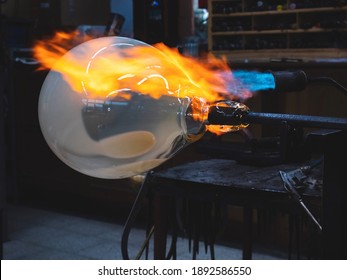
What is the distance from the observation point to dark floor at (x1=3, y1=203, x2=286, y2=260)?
4.22m

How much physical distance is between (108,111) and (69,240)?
3759 millimetres

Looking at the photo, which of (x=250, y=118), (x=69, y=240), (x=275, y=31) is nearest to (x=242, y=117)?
(x=250, y=118)

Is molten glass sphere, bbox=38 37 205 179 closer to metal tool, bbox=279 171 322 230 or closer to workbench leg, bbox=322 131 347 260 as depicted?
workbench leg, bbox=322 131 347 260

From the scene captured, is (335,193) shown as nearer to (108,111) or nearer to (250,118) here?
(250,118)

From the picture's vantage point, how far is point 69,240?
463 cm

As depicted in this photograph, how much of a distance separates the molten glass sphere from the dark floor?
313 centimetres

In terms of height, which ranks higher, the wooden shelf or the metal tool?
the wooden shelf

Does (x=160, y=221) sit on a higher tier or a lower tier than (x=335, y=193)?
lower

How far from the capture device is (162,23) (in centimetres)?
571

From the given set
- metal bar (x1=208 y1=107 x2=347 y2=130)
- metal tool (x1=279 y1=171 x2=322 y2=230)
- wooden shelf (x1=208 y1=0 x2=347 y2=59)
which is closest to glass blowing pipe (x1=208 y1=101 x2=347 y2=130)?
metal bar (x1=208 y1=107 x2=347 y2=130)

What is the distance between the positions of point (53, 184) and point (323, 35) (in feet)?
9.58

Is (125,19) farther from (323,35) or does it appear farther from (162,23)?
(323,35)
